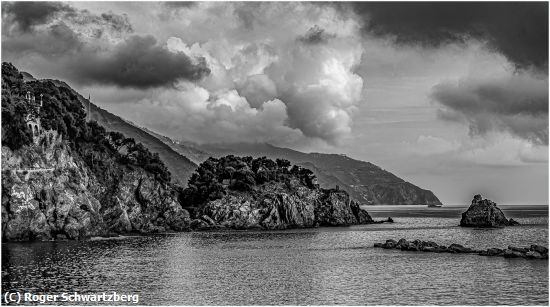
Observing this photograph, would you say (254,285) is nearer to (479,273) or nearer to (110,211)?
(479,273)

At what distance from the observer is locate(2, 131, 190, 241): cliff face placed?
122m

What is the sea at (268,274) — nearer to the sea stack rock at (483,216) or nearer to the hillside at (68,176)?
the hillside at (68,176)

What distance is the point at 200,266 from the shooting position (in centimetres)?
9062

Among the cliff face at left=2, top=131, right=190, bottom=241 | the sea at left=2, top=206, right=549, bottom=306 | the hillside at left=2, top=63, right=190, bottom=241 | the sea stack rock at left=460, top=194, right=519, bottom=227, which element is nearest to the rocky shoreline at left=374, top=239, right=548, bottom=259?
the sea at left=2, top=206, right=549, bottom=306

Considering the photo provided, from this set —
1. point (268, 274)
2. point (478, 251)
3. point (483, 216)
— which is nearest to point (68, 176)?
point (268, 274)

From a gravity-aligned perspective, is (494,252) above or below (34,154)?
below

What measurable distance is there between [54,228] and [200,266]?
51.4 meters

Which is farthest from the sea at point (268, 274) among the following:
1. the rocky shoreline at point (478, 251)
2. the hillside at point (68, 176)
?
the hillside at point (68, 176)

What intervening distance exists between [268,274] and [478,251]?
4584cm

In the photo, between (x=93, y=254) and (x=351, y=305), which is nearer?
(x=351, y=305)

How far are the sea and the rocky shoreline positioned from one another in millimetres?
2945

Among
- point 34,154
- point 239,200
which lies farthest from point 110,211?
point 239,200

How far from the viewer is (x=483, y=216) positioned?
19162 cm

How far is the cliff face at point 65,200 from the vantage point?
122 meters
